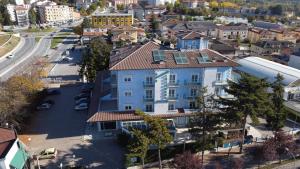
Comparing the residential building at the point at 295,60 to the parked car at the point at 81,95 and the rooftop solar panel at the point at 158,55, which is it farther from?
the parked car at the point at 81,95

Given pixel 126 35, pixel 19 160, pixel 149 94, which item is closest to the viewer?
pixel 19 160

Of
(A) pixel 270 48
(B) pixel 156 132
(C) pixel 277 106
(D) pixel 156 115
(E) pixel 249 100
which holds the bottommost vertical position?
(D) pixel 156 115

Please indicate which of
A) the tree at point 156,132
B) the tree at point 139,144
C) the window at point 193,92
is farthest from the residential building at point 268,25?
the tree at point 139,144

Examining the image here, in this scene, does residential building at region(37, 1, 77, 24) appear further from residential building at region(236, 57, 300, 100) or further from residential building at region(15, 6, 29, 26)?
residential building at region(236, 57, 300, 100)

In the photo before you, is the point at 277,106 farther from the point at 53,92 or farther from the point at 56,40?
the point at 56,40

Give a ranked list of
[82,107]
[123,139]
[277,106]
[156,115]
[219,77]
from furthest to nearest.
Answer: [82,107]
[219,77]
[156,115]
[123,139]
[277,106]

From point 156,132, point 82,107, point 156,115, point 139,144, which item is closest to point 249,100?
point 156,132

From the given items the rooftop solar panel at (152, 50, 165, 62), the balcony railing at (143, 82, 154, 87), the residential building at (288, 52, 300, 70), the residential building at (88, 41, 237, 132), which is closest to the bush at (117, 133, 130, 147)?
the residential building at (88, 41, 237, 132)
